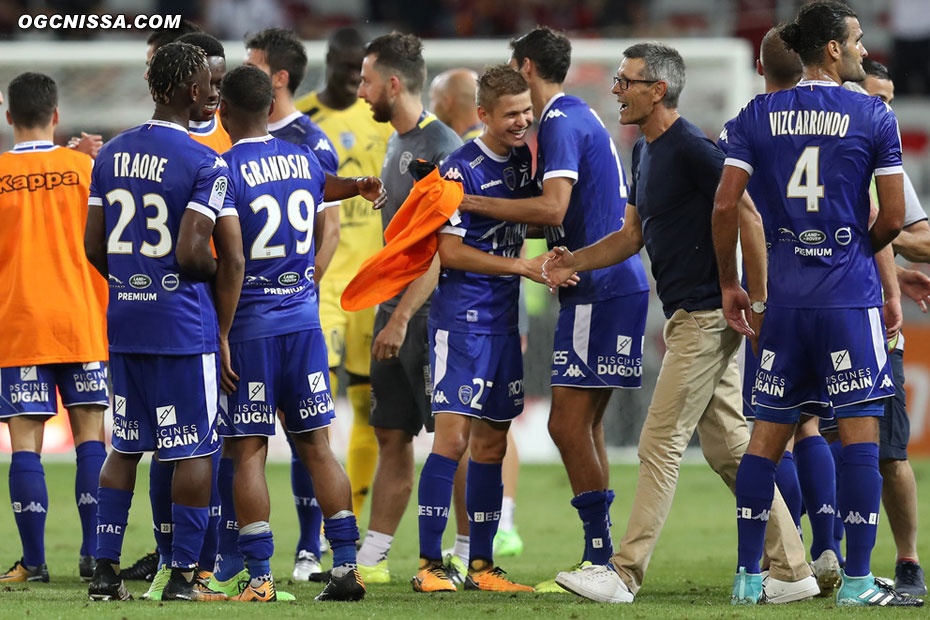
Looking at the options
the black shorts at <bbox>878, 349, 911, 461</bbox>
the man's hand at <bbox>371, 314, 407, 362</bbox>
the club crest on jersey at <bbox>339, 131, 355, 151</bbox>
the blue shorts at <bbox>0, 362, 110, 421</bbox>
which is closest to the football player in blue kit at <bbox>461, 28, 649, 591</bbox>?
the man's hand at <bbox>371, 314, 407, 362</bbox>

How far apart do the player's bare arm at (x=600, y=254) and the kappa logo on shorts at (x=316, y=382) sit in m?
1.09

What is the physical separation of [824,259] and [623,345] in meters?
1.18

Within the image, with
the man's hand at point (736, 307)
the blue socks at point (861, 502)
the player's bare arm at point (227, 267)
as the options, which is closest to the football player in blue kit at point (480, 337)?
the man's hand at point (736, 307)

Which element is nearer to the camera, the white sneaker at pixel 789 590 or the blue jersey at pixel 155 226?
the blue jersey at pixel 155 226

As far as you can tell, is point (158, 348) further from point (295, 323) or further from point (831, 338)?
point (831, 338)

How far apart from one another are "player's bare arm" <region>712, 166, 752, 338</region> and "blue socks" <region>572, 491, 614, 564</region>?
112 centimetres

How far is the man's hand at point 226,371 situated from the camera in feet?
18.0

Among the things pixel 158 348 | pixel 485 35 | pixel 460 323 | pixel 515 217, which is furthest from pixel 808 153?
pixel 485 35

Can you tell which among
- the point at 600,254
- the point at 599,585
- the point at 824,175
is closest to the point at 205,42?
the point at 600,254

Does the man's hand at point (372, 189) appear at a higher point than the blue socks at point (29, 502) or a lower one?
higher

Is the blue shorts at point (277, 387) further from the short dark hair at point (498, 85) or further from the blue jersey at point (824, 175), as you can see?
the blue jersey at point (824, 175)

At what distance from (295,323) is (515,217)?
3.66ft

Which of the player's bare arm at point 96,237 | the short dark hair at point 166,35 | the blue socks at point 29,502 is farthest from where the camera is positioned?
the short dark hair at point 166,35

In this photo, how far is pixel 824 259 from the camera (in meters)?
5.17
